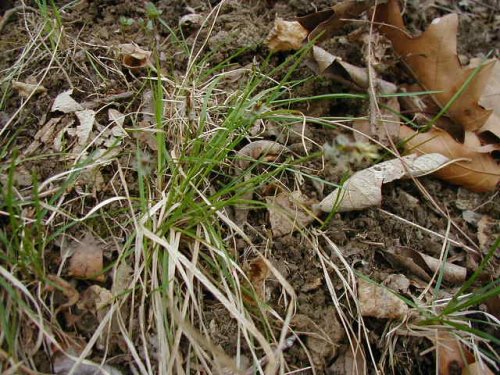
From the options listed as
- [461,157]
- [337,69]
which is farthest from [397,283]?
[337,69]

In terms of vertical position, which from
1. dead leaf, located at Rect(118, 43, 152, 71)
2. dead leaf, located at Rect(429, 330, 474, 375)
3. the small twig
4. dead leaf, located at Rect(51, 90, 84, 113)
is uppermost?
the small twig

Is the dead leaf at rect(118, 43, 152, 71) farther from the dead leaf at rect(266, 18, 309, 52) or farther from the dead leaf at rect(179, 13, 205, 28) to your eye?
the dead leaf at rect(266, 18, 309, 52)

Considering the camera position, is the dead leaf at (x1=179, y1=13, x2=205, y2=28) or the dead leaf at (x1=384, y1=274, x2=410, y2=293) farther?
the dead leaf at (x1=179, y1=13, x2=205, y2=28)

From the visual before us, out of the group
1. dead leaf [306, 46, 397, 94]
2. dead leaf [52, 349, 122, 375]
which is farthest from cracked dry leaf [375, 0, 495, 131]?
dead leaf [52, 349, 122, 375]

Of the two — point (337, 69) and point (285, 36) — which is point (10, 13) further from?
point (337, 69)

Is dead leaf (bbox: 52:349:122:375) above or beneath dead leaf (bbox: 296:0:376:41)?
beneath

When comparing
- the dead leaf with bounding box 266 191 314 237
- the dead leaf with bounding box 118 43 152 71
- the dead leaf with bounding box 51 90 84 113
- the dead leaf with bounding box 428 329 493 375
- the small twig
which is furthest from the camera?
the small twig

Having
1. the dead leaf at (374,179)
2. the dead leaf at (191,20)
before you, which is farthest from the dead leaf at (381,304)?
the dead leaf at (191,20)
